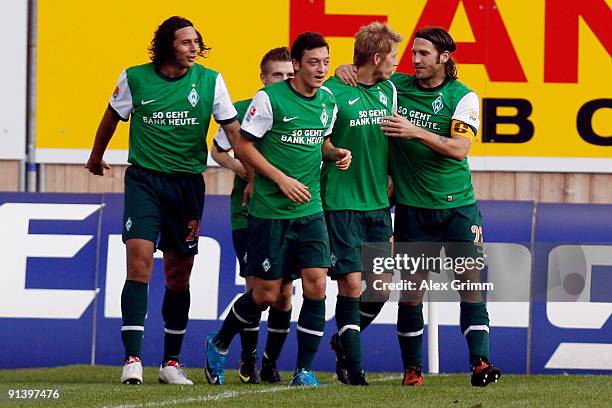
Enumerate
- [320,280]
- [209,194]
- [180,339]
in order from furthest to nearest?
1. [209,194]
2. [180,339]
3. [320,280]

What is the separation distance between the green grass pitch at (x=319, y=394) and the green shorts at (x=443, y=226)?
34.5 inches

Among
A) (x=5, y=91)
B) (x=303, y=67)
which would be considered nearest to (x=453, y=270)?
(x=303, y=67)

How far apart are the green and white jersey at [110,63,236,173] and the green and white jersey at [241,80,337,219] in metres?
0.56

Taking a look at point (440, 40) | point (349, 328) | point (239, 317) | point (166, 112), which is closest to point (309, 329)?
point (349, 328)

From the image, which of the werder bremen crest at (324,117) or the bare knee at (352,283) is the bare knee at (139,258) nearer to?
the bare knee at (352,283)

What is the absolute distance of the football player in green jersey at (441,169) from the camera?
8.69 metres

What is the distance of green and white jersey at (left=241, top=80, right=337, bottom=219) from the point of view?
848cm

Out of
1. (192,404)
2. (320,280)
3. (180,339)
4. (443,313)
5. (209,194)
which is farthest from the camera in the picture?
(209,194)

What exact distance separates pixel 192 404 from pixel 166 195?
1.85 metres

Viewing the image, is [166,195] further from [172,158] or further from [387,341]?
[387,341]

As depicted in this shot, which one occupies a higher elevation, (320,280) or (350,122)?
(350,122)

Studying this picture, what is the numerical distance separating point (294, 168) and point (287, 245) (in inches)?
17.7

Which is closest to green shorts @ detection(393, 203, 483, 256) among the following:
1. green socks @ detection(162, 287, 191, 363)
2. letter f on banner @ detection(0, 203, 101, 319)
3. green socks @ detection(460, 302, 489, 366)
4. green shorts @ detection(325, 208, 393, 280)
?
green shorts @ detection(325, 208, 393, 280)

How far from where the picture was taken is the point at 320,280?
8.51 m
